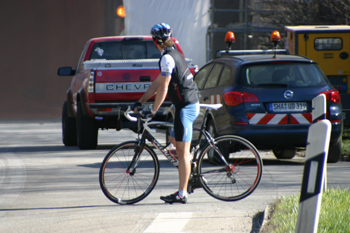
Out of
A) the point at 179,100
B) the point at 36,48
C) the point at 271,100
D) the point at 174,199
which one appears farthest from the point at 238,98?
the point at 36,48

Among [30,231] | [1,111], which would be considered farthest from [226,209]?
[1,111]

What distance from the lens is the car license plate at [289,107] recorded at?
9125mm

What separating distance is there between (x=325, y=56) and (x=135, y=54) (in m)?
5.37

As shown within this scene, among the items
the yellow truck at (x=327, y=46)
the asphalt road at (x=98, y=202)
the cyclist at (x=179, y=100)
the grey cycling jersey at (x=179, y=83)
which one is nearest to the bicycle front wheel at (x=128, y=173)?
the asphalt road at (x=98, y=202)

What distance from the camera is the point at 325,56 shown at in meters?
16.2

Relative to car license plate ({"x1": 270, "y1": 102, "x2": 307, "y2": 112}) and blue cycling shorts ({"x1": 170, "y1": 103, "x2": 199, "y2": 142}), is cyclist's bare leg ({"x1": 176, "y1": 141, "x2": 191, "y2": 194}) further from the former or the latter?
car license plate ({"x1": 270, "y1": 102, "x2": 307, "y2": 112})

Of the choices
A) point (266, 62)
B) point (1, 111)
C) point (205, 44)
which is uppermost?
point (266, 62)

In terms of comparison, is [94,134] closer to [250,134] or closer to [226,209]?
[250,134]

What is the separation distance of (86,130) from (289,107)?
4.11 m

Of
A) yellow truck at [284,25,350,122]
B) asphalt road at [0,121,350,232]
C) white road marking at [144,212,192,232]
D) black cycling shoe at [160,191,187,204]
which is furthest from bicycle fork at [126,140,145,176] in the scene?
yellow truck at [284,25,350,122]

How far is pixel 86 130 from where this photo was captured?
11.9m

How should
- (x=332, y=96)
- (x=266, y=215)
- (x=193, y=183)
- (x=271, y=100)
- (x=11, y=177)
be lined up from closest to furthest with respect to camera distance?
1. (x=266, y=215)
2. (x=193, y=183)
3. (x=11, y=177)
4. (x=271, y=100)
5. (x=332, y=96)

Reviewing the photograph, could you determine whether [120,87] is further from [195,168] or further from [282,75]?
[195,168]

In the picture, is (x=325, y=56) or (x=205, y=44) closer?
(x=325, y=56)
